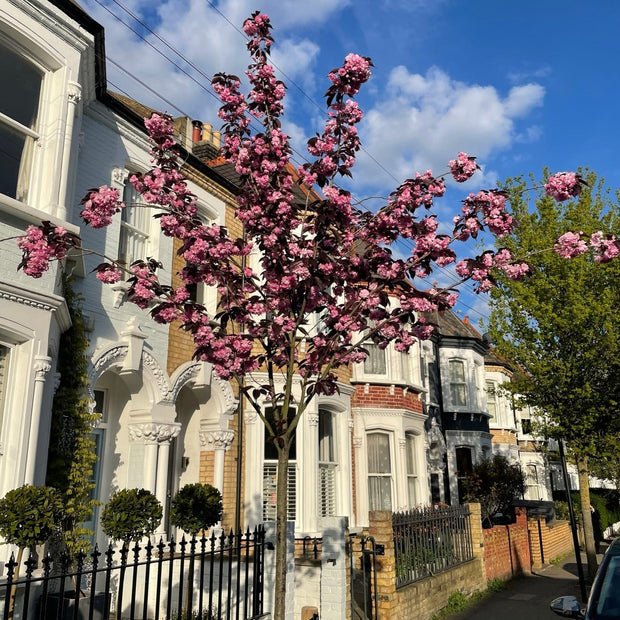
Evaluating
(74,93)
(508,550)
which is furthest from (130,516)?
(508,550)

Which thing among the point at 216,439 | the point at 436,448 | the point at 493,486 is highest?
the point at 436,448

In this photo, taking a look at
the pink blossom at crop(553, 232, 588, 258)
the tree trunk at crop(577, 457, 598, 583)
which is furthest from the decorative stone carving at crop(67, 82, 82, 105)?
the tree trunk at crop(577, 457, 598, 583)

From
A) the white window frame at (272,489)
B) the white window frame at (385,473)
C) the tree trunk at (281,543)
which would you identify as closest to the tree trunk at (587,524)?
the white window frame at (385,473)

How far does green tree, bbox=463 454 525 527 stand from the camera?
1841cm

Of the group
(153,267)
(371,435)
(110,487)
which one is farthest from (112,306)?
(371,435)

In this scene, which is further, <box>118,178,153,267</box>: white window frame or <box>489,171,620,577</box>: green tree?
→ <box>489,171,620,577</box>: green tree

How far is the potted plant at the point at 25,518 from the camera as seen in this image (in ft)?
16.7

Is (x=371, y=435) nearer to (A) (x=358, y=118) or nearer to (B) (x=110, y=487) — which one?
(B) (x=110, y=487)

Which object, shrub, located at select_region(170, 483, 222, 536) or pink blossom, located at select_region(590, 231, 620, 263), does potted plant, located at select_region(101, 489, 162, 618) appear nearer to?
shrub, located at select_region(170, 483, 222, 536)

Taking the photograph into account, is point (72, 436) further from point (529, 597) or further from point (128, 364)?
point (529, 597)

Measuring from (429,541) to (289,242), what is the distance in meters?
7.03

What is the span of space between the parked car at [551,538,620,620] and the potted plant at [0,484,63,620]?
178 inches

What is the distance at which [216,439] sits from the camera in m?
11.5

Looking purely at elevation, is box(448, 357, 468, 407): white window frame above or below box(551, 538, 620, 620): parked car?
Result: above
